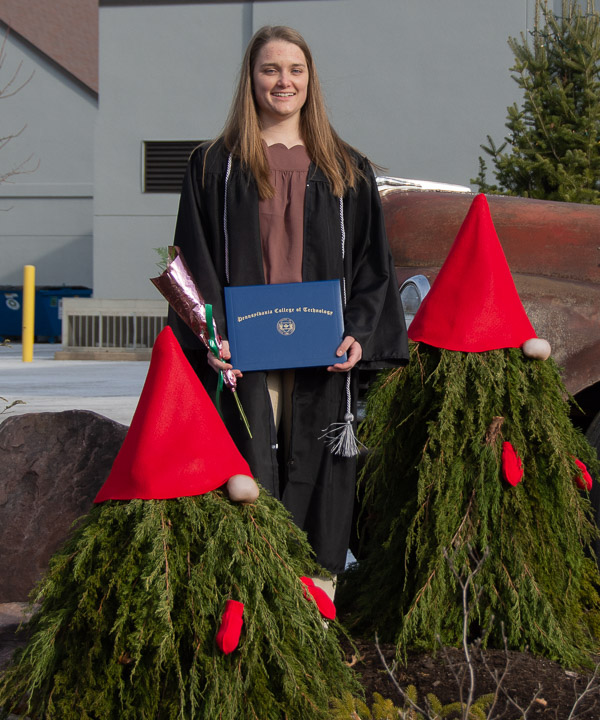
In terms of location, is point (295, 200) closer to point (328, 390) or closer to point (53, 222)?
point (328, 390)

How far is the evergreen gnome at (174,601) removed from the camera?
6.57 feet

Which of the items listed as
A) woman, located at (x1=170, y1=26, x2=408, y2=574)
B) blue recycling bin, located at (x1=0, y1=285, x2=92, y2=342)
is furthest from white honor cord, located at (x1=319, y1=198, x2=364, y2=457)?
blue recycling bin, located at (x1=0, y1=285, x2=92, y2=342)

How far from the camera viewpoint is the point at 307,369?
2.82 metres

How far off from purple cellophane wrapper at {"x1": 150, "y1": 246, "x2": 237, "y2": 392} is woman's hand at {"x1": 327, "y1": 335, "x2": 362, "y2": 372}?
0.35m

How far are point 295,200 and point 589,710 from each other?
5.22 ft

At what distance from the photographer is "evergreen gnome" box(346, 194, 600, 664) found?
2.73m

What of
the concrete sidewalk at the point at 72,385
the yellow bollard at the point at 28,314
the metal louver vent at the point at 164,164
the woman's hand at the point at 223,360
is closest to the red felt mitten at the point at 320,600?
the woman's hand at the point at 223,360

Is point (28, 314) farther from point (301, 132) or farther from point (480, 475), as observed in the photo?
point (480, 475)

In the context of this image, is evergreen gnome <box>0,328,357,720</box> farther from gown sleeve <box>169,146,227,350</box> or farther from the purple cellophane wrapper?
gown sleeve <box>169,146,227,350</box>

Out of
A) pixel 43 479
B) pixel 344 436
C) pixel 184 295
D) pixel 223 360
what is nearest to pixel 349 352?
pixel 344 436

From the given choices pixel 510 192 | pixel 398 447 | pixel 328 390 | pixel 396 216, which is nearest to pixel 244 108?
pixel 328 390

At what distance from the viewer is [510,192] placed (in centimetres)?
770

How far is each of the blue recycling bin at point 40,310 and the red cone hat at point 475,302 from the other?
21.3 meters

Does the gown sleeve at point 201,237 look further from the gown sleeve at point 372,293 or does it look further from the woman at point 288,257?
the gown sleeve at point 372,293
